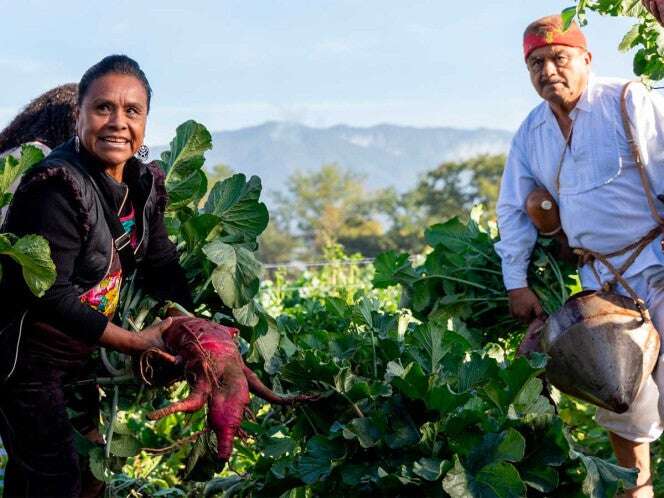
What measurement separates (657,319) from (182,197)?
5.20 feet

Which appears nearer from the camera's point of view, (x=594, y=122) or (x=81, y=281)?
(x=81, y=281)

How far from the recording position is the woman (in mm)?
2799

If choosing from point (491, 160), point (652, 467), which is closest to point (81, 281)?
point (652, 467)

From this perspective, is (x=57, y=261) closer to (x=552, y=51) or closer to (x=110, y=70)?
(x=110, y=70)

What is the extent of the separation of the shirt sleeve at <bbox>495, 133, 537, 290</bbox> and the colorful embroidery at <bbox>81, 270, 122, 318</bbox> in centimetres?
153

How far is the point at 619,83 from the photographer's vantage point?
3881mm

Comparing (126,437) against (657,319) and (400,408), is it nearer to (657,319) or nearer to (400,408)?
(400,408)

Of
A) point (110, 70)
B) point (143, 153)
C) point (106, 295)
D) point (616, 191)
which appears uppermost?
point (110, 70)

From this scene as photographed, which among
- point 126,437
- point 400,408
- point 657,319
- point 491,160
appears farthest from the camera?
point 491,160


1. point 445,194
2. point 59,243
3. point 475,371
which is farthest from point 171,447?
point 445,194

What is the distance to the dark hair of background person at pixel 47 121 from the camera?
424 centimetres

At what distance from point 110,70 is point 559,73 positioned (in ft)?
5.32

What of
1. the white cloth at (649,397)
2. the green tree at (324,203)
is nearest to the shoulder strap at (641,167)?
the white cloth at (649,397)

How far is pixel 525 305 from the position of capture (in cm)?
402
